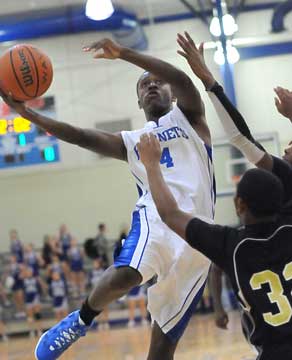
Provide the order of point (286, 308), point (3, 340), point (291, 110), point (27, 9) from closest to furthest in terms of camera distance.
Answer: point (286, 308)
point (291, 110)
point (3, 340)
point (27, 9)

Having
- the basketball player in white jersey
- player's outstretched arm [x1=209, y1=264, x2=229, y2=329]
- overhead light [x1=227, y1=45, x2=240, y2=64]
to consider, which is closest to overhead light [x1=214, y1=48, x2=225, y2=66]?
overhead light [x1=227, y1=45, x2=240, y2=64]

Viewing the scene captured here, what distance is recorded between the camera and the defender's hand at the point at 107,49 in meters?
3.77

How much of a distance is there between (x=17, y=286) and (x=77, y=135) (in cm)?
1156

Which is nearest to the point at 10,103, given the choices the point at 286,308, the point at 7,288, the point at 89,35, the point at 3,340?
the point at 286,308

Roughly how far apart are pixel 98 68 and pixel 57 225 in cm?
375

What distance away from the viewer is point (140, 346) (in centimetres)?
983

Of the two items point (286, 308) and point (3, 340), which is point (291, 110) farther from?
point (3, 340)

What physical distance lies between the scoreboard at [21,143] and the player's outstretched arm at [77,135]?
10.6 metres

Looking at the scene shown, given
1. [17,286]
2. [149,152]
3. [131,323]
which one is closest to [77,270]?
[17,286]

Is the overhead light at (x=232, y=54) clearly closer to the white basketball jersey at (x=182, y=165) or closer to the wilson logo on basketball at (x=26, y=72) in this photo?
the white basketball jersey at (x=182, y=165)

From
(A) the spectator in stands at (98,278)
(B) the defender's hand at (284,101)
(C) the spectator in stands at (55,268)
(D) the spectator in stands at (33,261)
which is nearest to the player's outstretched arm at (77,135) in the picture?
(B) the defender's hand at (284,101)

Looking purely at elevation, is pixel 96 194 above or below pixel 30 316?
above

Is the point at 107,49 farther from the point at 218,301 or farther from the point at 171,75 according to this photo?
the point at 218,301

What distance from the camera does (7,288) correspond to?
15.4 m
